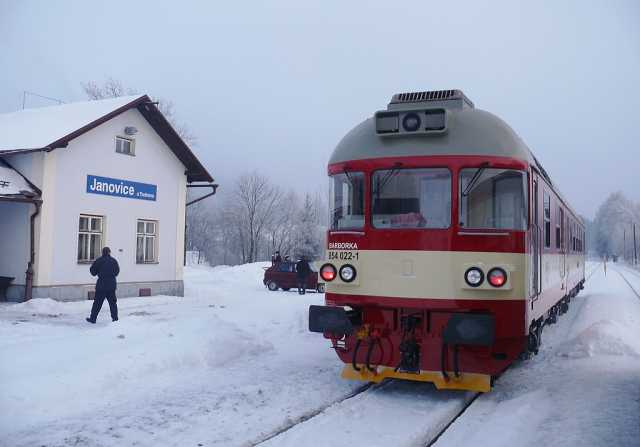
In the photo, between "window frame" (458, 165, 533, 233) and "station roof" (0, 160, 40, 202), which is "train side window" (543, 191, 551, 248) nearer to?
"window frame" (458, 165, 533, 233)

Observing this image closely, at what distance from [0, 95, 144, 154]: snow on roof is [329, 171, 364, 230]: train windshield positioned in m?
10.8

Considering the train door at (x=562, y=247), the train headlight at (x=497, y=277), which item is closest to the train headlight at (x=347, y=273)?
the train headlight at (x=497, y=277)

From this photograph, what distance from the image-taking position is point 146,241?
63.7 ft

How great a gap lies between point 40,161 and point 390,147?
12.0m

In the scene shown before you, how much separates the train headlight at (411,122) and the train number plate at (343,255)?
161cm

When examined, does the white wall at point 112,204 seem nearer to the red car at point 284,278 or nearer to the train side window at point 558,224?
the red car at point 284,278

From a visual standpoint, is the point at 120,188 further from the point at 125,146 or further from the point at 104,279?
the point at 104,279

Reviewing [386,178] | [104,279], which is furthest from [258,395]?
[104,279]

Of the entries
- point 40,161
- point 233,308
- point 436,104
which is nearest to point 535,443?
point 436,104

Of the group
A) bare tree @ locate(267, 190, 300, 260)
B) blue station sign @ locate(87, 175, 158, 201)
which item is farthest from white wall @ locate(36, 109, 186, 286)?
bare tree @ locate(267, 190, 300, 260)

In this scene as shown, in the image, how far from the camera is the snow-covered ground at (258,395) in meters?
5.69

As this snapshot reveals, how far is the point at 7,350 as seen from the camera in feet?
27.9

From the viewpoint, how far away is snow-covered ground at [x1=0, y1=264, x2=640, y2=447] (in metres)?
5.69

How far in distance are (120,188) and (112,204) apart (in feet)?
1.91
